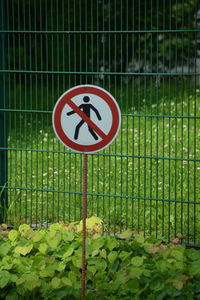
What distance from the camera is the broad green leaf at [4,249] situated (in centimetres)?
576

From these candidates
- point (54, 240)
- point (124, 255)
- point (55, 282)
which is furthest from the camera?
point (54, 240)

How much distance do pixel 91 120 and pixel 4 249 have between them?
149 centimetres

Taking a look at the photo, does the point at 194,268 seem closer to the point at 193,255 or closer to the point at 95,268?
the point at 193,255

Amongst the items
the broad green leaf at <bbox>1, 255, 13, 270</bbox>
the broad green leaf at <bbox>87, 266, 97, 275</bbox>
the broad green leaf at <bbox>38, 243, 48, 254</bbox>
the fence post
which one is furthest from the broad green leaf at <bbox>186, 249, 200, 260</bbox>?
the fence post

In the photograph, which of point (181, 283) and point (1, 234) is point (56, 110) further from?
point (1, 234)

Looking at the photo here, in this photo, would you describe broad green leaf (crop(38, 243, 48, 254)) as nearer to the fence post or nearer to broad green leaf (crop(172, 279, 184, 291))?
broad green leaf (crop(172, 279, 184, 291))

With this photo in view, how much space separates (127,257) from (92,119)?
119 cm

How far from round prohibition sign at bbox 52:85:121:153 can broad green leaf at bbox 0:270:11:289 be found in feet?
3.42

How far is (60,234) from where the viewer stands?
6078 mm

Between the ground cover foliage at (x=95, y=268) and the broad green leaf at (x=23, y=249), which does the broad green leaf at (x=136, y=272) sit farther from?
the broad green leaf at (x=23, y=249)

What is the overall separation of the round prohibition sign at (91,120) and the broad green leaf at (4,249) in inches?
50.0

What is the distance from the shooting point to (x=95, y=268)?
17.6ft

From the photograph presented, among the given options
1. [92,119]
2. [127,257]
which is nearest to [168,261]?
[127,257]

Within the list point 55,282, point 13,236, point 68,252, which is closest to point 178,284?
point 55,282
